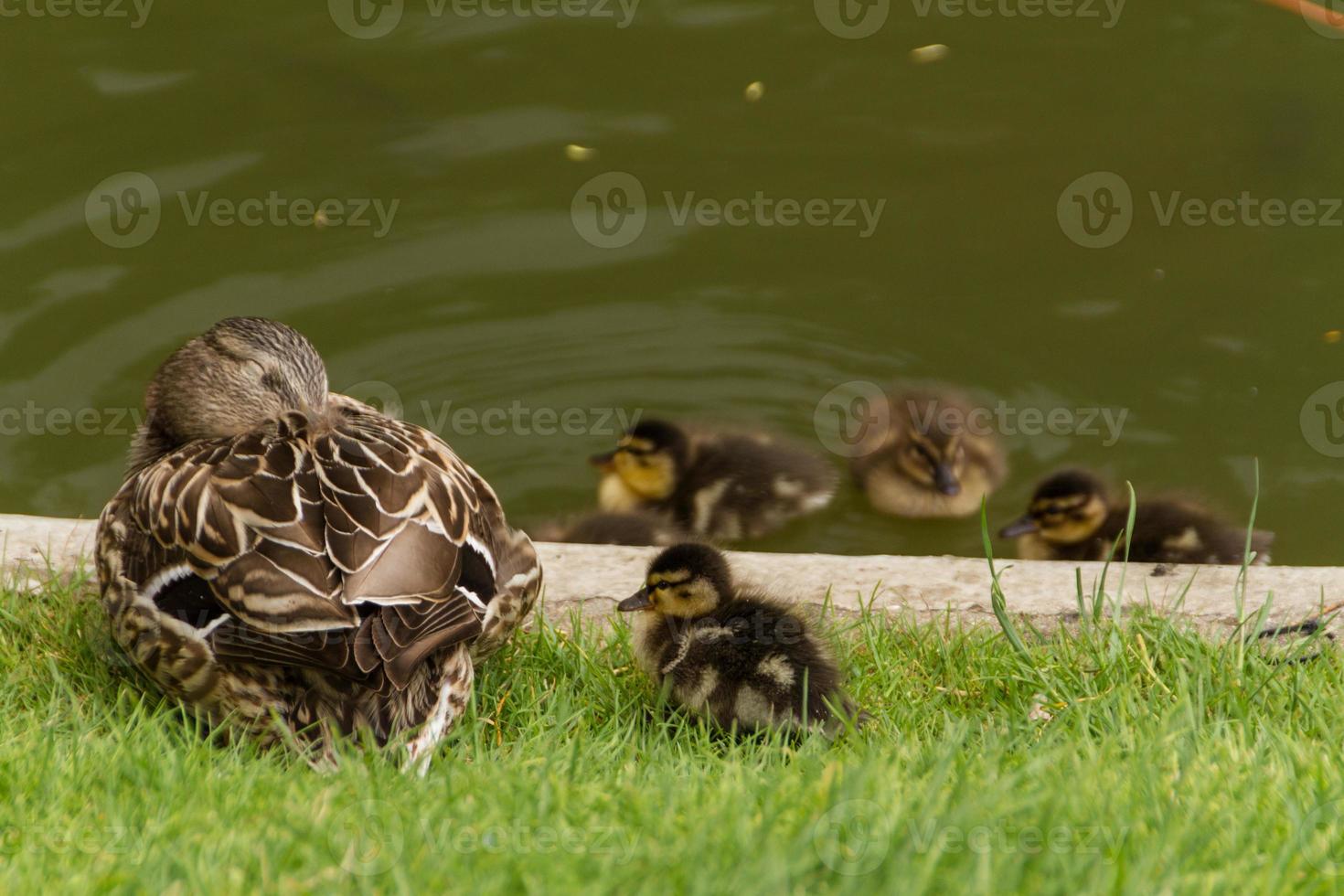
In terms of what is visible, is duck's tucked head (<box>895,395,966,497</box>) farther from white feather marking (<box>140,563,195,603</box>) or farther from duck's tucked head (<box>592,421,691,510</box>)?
white feather marking (<box>140,563,195,603</box>)

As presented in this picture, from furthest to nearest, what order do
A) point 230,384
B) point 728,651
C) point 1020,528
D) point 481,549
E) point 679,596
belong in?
point 1020,528 < point 230,384 < point 679,596 < point 728,651 < point 481,549

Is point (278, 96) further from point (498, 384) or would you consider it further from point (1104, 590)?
point (1104, 590)

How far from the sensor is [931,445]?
195 inches

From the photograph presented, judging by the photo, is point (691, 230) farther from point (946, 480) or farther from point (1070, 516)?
point (1070, 516)

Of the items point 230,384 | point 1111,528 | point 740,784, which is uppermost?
point 230,384

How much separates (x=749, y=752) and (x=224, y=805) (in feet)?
3.40

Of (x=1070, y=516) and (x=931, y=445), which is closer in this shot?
(x=1070, y=516)

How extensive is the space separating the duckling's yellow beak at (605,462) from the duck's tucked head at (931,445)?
1.02m

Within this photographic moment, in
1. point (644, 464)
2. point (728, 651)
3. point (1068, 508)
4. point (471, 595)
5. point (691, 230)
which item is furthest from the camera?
point (691, 230)

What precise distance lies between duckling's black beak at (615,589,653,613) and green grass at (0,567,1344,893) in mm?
142

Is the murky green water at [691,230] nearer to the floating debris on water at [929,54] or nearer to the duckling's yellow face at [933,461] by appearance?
the floating debris on water at [929,54]

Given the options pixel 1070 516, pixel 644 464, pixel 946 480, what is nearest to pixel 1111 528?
pixel 1070 516

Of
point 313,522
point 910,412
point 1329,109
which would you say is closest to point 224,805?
point 313,522

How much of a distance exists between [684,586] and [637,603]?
0.11m
